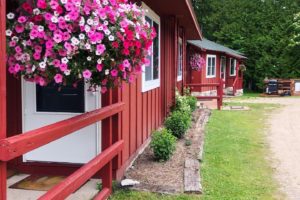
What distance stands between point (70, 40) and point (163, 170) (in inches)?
119

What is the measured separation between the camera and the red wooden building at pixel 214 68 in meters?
20.6

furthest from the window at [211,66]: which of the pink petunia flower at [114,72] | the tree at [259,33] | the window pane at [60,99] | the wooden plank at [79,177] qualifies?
the pink petunia flower at [114,72]

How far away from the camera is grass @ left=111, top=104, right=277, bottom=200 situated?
4.70 metres

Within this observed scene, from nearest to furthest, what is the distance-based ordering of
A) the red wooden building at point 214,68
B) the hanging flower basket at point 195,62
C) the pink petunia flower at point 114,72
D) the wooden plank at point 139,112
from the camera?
1. the pink petunia flower at point 114,72
2. the wooden plank at point 139,112
3. the hanging flower basket at point 195,62
4. the red wooden building at point 214,68

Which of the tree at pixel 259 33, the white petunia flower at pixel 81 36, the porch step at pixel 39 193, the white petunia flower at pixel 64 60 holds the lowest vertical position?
the porch step at pixel 39 193

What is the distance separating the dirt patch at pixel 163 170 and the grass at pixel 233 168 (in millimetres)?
204

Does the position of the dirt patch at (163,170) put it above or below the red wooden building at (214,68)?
below

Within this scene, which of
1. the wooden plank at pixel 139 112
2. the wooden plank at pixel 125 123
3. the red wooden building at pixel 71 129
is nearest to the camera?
the red wooden building at pixel 71 129

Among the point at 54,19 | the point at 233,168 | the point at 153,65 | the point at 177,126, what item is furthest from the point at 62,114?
the point at 177,126

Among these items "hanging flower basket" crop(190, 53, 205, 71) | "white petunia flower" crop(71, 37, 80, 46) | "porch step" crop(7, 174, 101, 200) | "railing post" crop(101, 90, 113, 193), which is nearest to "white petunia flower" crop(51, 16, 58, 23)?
"white petunia flower" crop(71, 37, 80, 46)

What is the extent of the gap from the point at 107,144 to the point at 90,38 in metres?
1.70

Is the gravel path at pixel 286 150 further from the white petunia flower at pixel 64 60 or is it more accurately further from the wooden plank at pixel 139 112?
the white petunia flower at pixel 64 60

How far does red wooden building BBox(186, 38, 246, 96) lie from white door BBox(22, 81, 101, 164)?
1473 cm

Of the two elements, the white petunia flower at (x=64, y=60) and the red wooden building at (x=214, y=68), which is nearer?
the white petunia flower at (x=64, y=60)
